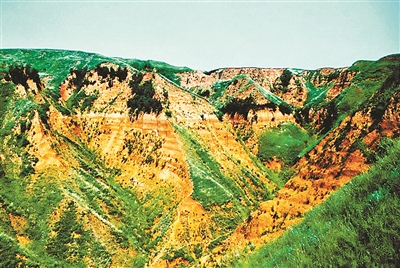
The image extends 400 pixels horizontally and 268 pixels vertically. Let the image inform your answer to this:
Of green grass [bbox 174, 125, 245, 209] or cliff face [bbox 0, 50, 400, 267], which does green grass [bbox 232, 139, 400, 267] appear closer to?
cliff face [bbox 0, 50, 400, 267]

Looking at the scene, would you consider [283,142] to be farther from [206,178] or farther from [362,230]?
[362,230]

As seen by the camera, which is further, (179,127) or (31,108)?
(179,127)

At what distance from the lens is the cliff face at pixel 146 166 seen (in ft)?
101

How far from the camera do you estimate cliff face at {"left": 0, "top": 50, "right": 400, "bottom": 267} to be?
101 feet

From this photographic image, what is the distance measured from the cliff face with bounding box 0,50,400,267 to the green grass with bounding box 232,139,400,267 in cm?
A: 1169

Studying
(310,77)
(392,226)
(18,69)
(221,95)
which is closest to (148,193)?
(18,69)

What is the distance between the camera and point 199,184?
153 ft

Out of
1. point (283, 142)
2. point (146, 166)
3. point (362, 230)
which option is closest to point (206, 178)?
point (146, 166)

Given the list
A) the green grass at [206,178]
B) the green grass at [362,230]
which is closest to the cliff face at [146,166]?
the green grass at [206,178]

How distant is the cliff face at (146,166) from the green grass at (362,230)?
11.7 m

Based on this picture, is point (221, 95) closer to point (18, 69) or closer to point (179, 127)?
point (179, 127)

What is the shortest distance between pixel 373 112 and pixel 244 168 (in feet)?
92.0

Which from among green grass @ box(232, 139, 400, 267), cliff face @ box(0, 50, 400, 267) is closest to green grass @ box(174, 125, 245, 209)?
cliff face @ box(0, 50, 400, 267)

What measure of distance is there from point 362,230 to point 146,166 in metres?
47.9
